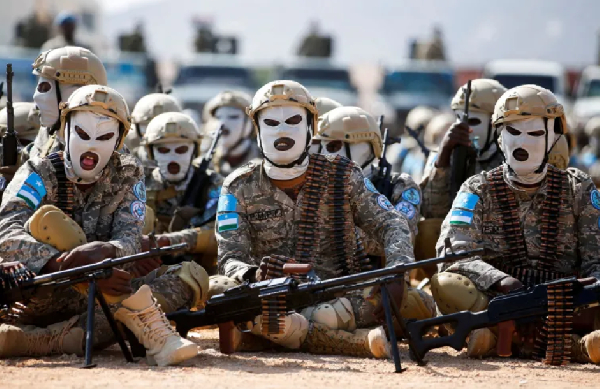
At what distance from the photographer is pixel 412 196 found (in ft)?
38.6

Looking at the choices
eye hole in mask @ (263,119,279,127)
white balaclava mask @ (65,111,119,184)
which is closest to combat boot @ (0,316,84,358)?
white balaclava mask @ (65,111,119,184)

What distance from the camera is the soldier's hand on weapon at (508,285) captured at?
31.1 feet

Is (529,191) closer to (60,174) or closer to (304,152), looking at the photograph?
(304,152)

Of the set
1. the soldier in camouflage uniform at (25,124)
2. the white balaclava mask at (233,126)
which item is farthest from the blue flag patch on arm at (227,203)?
the white balaclava mask at (233,126)

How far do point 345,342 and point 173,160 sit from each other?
152 inches

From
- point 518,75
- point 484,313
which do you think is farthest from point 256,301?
point 518,75

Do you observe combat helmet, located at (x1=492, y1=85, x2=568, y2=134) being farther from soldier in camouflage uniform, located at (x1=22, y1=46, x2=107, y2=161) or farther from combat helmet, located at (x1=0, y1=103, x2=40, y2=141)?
combat helmet, located at (x1=0, y1=103, x2=40, y2=141)

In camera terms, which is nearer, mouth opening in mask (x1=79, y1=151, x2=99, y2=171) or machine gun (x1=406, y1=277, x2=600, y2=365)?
machine gun (x1=406, y1=277, x2=600, y2=365)

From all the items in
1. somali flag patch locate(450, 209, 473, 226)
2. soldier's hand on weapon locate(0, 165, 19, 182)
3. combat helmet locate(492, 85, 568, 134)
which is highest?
combat helmet locate(492, 85, 568, 134)

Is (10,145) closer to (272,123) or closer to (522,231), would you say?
(272,123)

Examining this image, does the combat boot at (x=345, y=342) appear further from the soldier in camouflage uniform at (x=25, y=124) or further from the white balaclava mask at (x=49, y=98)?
the soldier in camouflage uniform at (x=25, y=124)

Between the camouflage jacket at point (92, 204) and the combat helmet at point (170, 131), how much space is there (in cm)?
279

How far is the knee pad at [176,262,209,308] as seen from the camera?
390 inches

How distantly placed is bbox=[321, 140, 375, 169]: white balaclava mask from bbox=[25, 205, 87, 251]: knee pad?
11.1 feet
